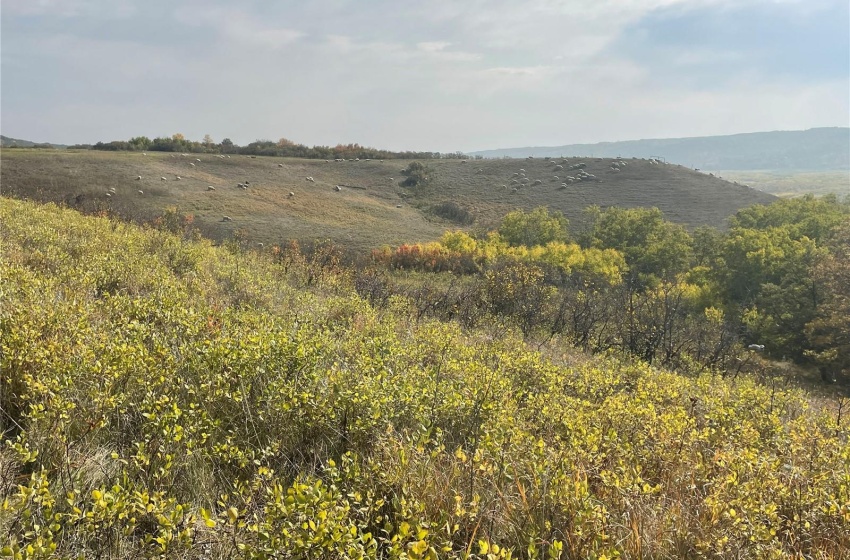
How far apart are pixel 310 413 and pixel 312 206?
4207 cm

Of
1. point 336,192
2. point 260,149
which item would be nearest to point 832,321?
point 336,192

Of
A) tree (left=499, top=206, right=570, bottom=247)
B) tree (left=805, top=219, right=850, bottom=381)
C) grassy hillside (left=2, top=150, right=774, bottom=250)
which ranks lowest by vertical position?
tree (left=805, top=219, right=850, bottom=381)

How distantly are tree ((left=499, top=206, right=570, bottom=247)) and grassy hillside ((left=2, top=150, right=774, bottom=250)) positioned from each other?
6.13m

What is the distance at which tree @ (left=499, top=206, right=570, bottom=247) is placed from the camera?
131ft

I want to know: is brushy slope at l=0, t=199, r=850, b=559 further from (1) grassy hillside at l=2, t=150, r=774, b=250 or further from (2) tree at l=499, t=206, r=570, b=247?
(2) tree at l=499, t=206, r=570, b=247

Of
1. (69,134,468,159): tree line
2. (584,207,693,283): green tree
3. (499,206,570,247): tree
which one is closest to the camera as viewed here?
(584,207,693,283): green tree

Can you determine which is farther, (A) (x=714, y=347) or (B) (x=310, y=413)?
(A) (x=714, y=347)

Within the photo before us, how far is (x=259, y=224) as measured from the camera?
1395 inches

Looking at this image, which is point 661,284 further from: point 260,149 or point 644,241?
point 260,149

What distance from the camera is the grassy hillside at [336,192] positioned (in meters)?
35.4

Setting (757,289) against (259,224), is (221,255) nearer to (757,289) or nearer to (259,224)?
(259,224)

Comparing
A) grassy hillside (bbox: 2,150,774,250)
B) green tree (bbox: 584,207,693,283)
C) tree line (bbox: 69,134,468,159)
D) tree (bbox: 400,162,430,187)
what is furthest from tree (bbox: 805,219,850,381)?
tree line (bbox: 69,134,468,159)

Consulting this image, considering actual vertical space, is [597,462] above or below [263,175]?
below

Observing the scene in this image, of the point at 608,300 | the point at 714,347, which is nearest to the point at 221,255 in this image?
the point at 608,300
